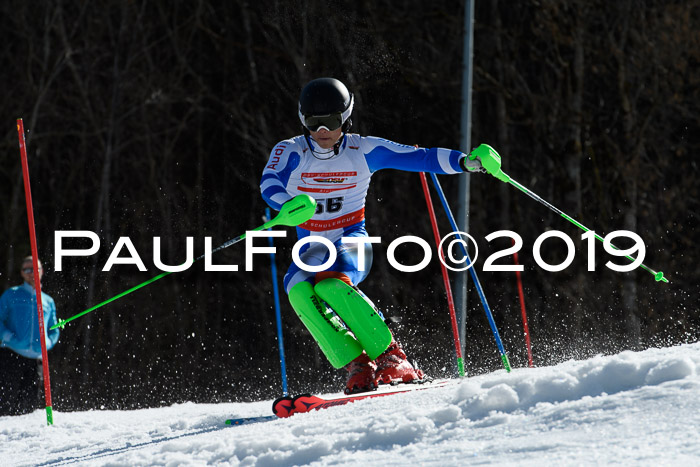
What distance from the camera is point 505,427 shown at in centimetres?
272

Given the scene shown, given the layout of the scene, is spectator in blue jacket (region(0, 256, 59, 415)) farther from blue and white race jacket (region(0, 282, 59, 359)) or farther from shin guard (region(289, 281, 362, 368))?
shin guard (region(289, 281, 362, 368))

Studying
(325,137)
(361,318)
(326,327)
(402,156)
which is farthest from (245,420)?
(402,156)

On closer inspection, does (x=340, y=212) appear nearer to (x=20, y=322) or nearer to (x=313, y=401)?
(x=313, y=401)

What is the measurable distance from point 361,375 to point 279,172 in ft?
3.46

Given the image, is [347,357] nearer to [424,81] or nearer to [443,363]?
[443,363]

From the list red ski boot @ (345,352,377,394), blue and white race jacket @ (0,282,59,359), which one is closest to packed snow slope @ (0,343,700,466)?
red ski boot @ (345,352,377,394)

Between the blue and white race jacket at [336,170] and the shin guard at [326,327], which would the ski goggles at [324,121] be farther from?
the shin guard at [326,327]

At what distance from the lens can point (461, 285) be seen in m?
7.57

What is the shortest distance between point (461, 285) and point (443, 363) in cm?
329

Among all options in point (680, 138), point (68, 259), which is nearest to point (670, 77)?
point (680, 138)

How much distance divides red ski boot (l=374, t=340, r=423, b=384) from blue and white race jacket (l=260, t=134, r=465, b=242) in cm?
63

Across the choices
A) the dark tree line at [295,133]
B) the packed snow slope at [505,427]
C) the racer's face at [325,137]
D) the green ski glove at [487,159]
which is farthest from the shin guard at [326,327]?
the dark tree line at [295,133]

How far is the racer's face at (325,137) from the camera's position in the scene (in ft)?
14.7

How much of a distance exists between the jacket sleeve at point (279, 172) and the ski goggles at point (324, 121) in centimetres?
18
